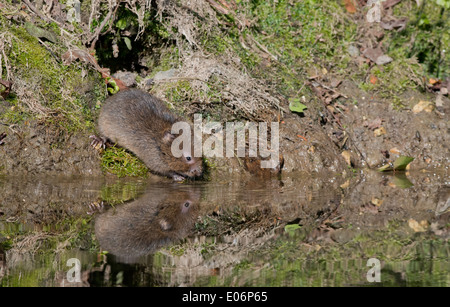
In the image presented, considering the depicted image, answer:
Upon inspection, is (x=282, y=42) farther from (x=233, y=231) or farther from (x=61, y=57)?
(x=233, y=231)

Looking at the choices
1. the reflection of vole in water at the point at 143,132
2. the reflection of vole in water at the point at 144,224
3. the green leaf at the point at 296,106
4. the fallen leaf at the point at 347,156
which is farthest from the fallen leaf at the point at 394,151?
the reflection of vole in water at the point at 144,224

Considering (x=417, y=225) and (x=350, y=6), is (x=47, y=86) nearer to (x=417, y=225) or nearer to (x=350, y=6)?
(x=417, y=225)

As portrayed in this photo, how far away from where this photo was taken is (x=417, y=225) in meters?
4.75

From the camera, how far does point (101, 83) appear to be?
7523mm

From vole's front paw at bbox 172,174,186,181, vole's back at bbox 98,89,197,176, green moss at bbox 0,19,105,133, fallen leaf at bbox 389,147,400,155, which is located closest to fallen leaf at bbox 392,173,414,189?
fallen leaf at bbox 389,147,400,155

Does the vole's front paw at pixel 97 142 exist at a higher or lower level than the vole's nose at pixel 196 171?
higher

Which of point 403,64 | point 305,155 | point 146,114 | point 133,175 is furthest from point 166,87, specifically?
point 403,64

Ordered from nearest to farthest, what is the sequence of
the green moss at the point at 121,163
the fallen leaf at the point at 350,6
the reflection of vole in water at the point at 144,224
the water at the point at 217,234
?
the water at the point at 217,234, the reflection of vole in water at the point at 144,224, the green moss at the point at 121,163, the fallen leaf at the point at 350,6

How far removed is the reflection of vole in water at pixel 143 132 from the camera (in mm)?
7059

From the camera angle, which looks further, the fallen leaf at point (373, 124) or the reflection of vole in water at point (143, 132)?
the fallen leaf at point (373, 124)

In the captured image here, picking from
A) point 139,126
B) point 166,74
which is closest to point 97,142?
point 139,126

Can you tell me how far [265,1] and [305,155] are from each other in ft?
9.69

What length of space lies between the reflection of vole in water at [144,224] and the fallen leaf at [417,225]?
189 cm

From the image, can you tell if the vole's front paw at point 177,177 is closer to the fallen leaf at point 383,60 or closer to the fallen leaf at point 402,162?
the fallen leaf at point 402,162
